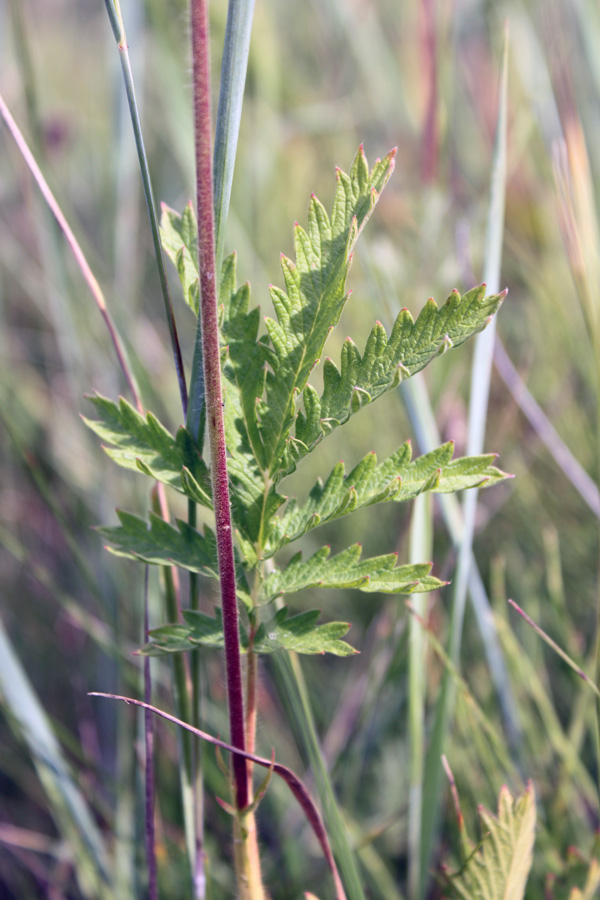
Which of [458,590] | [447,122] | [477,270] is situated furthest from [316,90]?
[458,590]

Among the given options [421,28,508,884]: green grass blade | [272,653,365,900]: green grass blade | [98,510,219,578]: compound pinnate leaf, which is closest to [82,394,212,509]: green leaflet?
[98,510,219,578]: compound pinnate leaf

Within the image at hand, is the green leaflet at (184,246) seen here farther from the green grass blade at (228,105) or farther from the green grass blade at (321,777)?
the green grass blade at (321,777)

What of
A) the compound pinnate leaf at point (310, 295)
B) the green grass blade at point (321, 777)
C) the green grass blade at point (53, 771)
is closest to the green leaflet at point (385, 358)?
the compound pinnate leaf at point (310, 295)

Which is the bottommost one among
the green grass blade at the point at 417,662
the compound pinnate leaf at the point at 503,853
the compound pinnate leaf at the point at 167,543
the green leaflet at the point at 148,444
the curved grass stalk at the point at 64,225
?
the compound pinnate leaf at the point at 503,853

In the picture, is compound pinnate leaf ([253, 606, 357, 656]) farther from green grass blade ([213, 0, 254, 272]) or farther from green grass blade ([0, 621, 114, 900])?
green grass blade ([0, 621, 114, 900])

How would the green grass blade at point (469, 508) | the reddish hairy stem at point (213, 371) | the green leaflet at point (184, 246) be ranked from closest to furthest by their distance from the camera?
the reddish hairy stem at point (213, 371) → the green leaflet at point (184, 246) → the green grass blade at point (469, 508)

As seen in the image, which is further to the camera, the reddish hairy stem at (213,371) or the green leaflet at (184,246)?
the green leaflet at (184,246)

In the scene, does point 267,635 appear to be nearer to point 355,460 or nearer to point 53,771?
point 53,771
